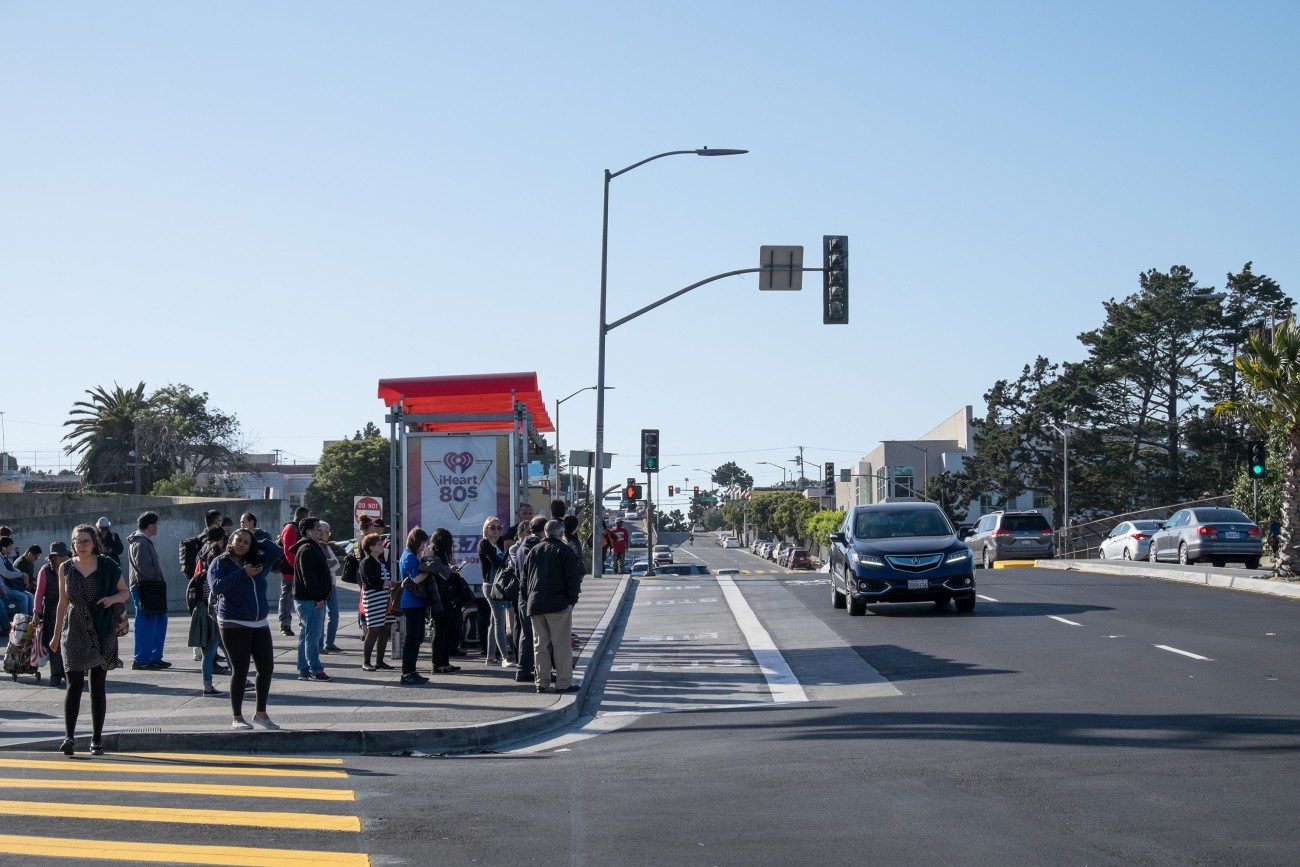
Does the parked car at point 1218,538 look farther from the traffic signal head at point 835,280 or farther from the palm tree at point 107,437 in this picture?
the palm tree at point 107,437

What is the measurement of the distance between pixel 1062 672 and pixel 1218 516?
64.0 ft

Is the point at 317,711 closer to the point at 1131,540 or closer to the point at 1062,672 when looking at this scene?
the point at 1062,672

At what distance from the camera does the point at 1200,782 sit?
8.55m

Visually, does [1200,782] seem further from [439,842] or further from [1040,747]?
[439,842]

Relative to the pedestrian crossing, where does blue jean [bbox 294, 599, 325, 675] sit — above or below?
above

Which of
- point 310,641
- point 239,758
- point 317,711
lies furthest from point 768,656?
point 239,758

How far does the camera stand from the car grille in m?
20.8

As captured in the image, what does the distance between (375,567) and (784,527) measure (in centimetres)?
12231

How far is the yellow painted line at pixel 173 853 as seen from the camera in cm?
706

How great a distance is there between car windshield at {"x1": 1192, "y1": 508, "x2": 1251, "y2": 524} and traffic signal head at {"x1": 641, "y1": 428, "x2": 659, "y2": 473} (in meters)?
13.2

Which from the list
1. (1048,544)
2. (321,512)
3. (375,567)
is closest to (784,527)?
(321,512)

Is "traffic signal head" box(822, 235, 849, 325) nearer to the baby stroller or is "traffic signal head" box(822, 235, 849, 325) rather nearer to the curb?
the curb

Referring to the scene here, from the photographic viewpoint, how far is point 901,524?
72.5ft

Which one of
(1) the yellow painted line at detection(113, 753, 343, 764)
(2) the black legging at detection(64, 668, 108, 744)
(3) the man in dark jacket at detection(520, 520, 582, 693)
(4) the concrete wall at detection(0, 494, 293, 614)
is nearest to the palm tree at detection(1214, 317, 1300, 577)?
(3) the man in dark jacket at detection(520, 520, 582, 693)
